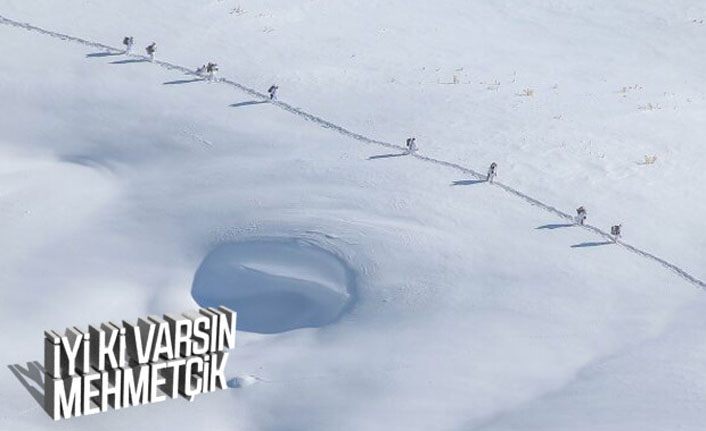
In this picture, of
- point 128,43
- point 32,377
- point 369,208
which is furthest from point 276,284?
point 128,43

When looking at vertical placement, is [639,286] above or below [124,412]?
above

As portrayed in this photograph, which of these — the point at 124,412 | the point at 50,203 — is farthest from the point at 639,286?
the point at 50,203

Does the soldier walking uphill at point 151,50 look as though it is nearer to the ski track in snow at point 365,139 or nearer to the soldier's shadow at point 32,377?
the ski track in snow at point 365,139

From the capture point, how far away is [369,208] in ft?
129

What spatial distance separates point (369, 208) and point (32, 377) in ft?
44.3

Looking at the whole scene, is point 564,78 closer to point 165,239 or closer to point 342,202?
point 342,202

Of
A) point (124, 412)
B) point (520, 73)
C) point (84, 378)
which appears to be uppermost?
point (520, 73)

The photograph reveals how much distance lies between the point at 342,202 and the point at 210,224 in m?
4.56

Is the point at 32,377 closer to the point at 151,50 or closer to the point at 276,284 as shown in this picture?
the point at 276,284

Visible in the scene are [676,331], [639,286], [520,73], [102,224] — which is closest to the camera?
[676,331]

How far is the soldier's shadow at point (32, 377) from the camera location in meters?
28.9

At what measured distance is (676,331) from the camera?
3431 centimetres

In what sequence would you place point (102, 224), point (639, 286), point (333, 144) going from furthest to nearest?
point (333, 144), point (102, 224), point (639, 286)

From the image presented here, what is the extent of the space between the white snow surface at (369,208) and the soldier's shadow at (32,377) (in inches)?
14.1
